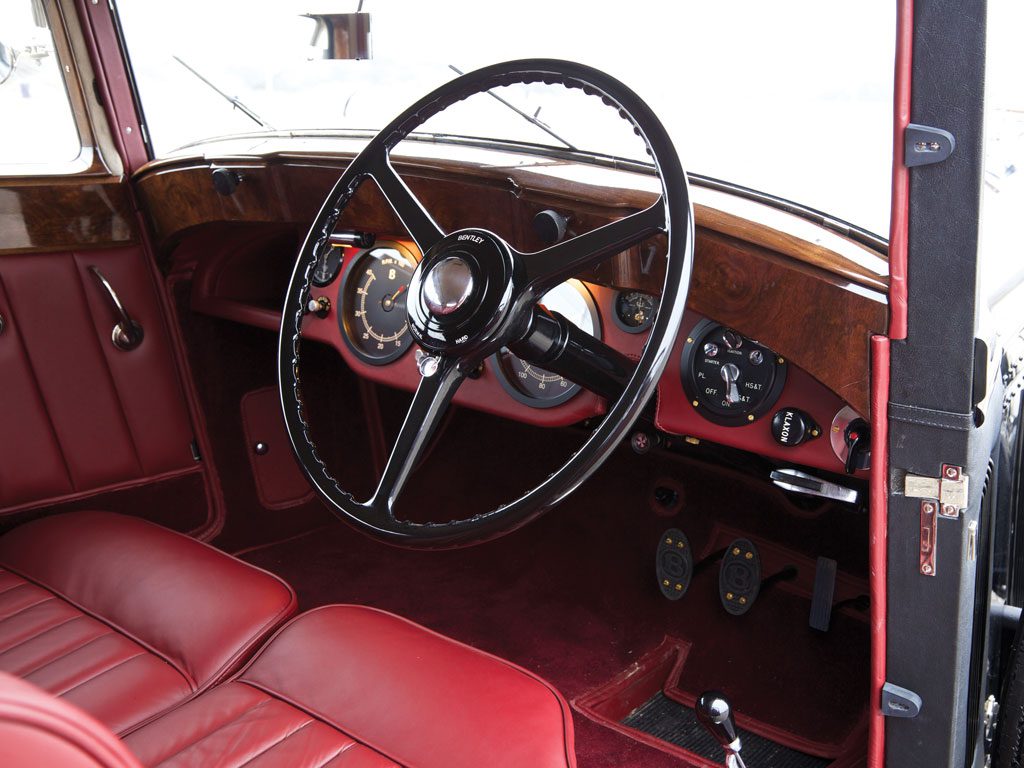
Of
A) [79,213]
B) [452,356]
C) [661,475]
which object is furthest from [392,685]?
[79,213]

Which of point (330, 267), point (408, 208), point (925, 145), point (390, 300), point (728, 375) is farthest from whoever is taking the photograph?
point (330, 267)

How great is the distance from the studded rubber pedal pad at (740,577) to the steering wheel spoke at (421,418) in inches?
45.5

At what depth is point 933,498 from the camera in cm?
117

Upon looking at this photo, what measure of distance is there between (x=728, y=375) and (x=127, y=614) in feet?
3.51

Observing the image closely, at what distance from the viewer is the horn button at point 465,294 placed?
1.24 m

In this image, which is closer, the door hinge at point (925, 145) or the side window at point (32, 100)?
the door hinge at point (925, 145)

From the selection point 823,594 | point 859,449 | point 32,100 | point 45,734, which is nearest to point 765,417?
point 859,449

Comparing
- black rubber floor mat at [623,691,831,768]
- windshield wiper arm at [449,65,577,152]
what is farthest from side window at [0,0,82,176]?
black rubber floor mat at [623,691,831,768]

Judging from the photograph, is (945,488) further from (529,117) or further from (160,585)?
(160,585)

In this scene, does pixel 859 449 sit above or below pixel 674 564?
above

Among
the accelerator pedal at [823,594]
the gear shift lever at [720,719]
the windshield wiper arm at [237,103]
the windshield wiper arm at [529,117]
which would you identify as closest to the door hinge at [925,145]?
the gear shift lever at [720,719]

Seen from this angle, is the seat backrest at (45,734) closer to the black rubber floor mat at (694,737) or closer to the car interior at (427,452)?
the car interior at (427,452)

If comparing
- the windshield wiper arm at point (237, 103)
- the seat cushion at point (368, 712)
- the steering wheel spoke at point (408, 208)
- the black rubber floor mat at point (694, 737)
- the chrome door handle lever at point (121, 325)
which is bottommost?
the black rubber floor mat at point (694, 737)

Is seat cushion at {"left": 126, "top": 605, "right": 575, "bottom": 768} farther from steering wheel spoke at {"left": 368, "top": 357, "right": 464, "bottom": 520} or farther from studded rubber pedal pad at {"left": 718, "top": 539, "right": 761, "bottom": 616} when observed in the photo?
studded rubber pedal pad at {"left": 718, "top": 539, "right": 761, "bottom": 616}
